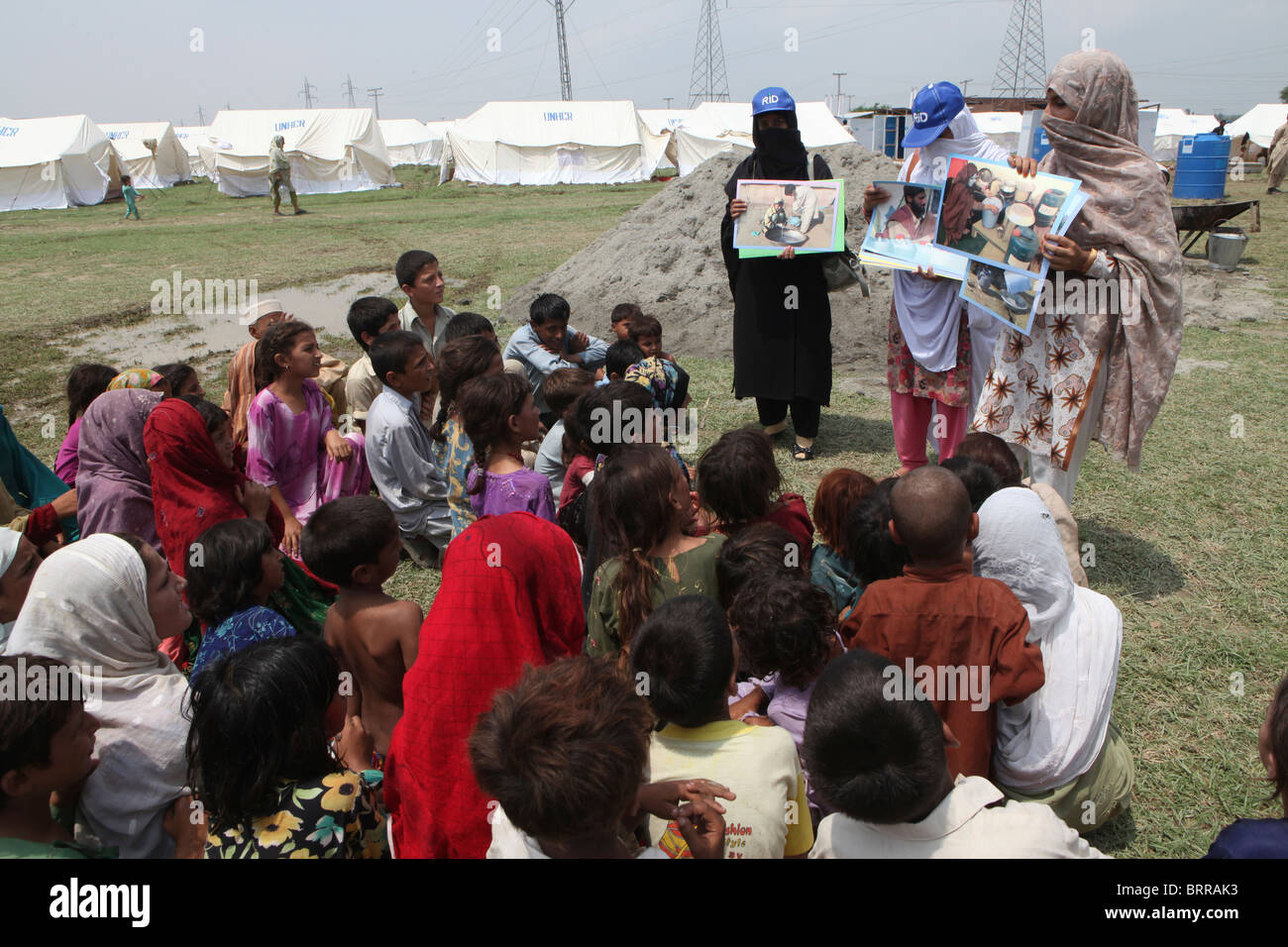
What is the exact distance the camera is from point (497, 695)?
179cm

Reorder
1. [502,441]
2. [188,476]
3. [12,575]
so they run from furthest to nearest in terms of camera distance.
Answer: [188,476], [502,441], [12,575]

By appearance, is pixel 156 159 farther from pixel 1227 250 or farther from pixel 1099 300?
pixel 1099 300

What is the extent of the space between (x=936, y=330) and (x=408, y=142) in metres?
52.7

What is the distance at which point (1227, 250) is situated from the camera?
11664 mm

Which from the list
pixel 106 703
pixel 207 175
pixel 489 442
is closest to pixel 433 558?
pixel 489 442

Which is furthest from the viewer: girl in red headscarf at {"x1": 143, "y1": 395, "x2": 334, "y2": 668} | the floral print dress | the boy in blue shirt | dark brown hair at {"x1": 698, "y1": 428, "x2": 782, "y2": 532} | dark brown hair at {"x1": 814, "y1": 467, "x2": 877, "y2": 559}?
the boy in blue shirt

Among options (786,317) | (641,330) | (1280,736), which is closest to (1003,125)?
(786,317)

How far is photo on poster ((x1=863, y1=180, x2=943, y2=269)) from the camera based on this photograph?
4566 mm

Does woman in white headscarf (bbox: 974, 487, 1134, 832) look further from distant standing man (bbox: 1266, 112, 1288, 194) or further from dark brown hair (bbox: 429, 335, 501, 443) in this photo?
distant standing man (bbox: 1266, 112, 1288, 194)

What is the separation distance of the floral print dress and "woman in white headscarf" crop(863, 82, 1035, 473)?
11.2 feet

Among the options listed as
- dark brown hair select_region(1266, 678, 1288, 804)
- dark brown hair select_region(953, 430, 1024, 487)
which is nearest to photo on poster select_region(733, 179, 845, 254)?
dark brown hair select_region(953, 430, 1024, 487)

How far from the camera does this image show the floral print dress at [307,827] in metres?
2.01
